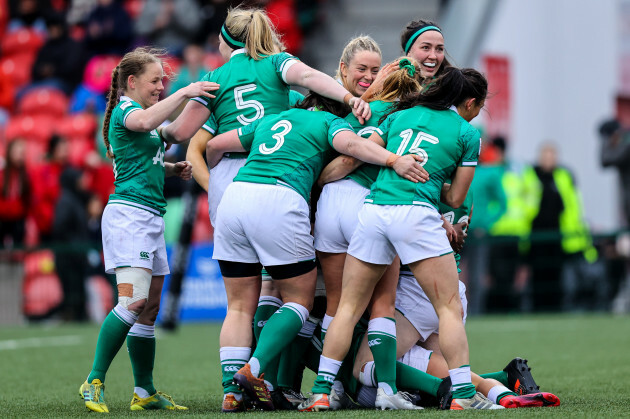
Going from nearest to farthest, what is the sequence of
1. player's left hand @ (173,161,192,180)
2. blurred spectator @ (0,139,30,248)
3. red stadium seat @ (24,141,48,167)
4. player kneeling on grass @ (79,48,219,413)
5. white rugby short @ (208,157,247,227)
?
player kneeling on grass @ (79,48,219,413) → white rugby short @ (208,157,247,227) → player's left hand @ (173,161,192,180) → blurred spectator @ (0,139,30,248) → red stadium seat @ (24,141,48,167)

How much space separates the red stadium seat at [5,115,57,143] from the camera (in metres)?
16.9

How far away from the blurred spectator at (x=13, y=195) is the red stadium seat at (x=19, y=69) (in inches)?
194

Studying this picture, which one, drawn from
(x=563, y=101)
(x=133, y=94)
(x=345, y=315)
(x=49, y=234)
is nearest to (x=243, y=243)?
(x=345, y=315)

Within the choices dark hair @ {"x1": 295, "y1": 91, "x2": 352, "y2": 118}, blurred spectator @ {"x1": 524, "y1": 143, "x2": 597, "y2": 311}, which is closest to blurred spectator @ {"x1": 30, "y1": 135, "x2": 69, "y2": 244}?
blurred spectator @ {"x1": 524, "y1": 143, "x2": 597, "y2": 311}

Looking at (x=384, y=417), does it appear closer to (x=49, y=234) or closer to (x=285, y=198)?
(x=285, y=198)

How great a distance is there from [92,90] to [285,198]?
12.5 metres

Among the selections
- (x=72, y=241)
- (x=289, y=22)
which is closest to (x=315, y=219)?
(x=72, y=241)

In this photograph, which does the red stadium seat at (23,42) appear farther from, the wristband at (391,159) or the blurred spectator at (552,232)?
the wristband at (391,159)

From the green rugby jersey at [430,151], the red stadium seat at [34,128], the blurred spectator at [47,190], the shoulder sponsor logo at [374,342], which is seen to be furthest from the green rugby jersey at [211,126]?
the red stadium seat at [34,128]

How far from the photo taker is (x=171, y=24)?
17.1m

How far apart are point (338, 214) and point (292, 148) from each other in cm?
43

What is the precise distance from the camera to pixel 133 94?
586 cm

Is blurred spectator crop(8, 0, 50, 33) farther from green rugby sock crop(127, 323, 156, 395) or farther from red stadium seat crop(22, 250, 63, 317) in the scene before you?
green rugby sock crop(127, 323, 156, 395)

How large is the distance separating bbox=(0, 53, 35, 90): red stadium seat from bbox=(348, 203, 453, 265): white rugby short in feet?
48.3
